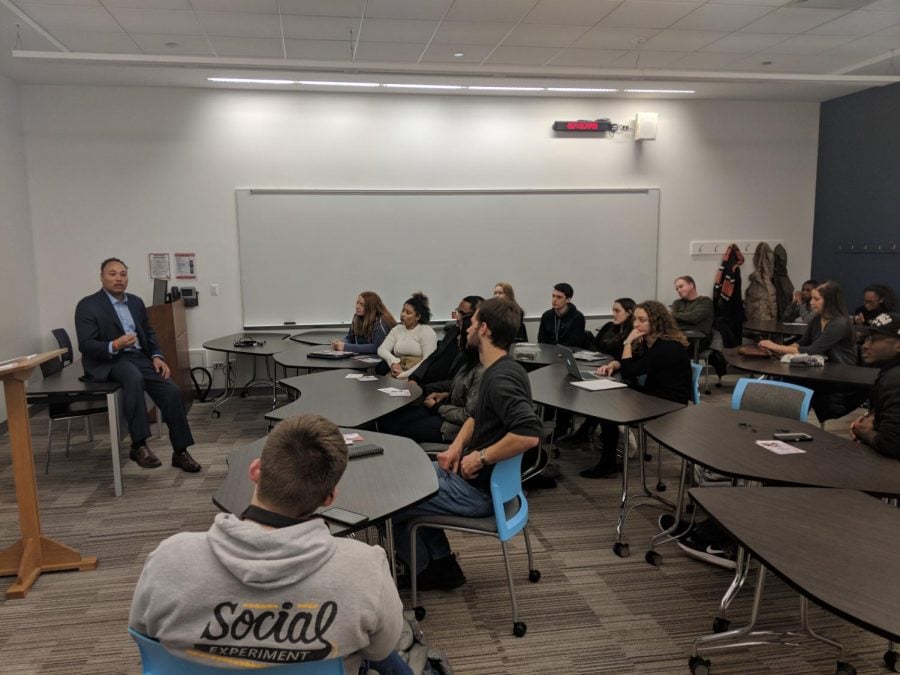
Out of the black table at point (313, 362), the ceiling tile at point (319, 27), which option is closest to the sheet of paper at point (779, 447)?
the black table at point (313, 362)

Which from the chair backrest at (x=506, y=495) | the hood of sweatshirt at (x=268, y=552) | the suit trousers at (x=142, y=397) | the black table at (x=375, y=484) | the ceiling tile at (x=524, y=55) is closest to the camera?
the hood of sweatshirt at (x=268, y=552)

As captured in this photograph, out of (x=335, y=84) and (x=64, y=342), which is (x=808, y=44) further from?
(x=64, y=342)

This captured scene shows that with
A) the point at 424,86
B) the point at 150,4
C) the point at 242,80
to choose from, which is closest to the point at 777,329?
the point at 424,86

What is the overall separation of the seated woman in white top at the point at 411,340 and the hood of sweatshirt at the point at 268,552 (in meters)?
3.76

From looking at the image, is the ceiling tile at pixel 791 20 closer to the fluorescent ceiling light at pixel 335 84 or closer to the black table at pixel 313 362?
the fluorescent ceiling light at pixel 335 84

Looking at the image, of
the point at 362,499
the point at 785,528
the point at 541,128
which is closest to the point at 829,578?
the point at 785,528

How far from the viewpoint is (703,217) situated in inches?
320

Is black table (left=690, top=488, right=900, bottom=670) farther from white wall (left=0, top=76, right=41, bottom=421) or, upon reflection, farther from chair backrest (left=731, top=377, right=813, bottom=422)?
white wall (left=0, top=76, right=41, bottom=421)

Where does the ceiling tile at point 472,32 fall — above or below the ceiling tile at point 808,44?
below

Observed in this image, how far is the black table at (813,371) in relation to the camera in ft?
13.8

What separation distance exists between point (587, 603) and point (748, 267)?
668cm

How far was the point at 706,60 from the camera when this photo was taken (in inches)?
248

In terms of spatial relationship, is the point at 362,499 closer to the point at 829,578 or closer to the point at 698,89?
the point at 829,578

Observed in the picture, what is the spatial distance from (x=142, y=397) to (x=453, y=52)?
4.21 metres
